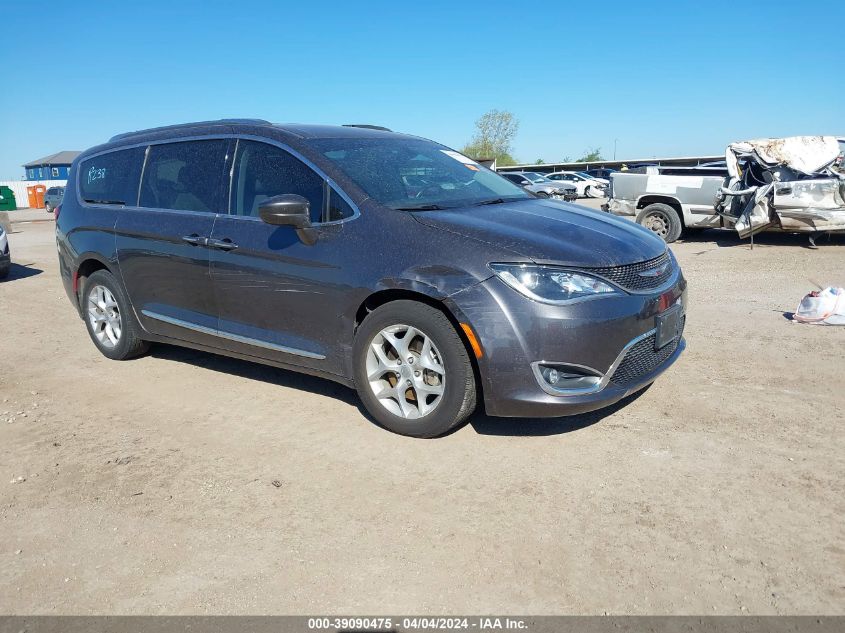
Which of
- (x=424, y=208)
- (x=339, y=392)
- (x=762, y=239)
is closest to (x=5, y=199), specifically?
(x=762, y=239)

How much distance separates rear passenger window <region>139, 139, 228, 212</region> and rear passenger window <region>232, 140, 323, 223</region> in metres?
0.20

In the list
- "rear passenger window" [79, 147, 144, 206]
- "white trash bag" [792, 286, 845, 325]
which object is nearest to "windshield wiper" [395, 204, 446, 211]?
"rear passenger window" [79, 147, 144, 206]

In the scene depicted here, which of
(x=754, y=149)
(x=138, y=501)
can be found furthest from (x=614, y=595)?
(x=754, y=149)

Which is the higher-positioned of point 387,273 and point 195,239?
point 195,239

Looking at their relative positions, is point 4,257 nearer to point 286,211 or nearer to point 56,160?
point 286,211

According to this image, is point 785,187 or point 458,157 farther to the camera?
point 785,187

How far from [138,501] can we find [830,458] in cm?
346

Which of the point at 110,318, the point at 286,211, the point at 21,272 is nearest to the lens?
the point at 286,211

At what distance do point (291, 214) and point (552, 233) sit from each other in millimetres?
1509

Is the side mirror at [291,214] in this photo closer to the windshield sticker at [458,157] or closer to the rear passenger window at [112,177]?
the windshield sticker at [458,157]

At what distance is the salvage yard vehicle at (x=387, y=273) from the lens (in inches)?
143

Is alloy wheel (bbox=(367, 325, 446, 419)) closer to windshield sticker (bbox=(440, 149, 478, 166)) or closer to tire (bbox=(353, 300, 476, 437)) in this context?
tire (bbox=(353, 300, 476, 437))

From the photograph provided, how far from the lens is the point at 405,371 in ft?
13.0

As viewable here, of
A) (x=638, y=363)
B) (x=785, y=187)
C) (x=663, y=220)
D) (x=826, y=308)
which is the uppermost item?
(x=785, y=187)
